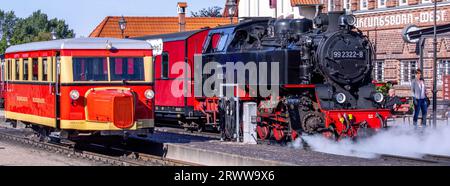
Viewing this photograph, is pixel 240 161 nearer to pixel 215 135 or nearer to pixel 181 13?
pixel 215 135

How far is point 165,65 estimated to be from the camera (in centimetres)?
2548

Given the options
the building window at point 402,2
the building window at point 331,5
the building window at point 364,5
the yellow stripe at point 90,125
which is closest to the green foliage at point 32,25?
the building window at point 331,5

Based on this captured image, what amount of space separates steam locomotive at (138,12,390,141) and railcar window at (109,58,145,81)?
9.37 ft

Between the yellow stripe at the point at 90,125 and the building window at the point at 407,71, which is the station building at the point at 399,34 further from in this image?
the yellow stripe at the point at 90,125

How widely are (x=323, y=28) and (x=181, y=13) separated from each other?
3312cm

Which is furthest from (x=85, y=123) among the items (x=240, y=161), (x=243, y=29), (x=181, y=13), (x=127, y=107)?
(x=181, y=13)

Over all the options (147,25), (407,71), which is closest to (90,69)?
(407,71)

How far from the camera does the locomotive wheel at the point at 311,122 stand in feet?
62.0

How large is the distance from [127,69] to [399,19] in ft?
65.9

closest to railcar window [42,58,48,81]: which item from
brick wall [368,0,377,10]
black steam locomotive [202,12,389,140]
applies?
black steam locomotive [202,12,389,140]

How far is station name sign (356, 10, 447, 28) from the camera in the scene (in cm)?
3397

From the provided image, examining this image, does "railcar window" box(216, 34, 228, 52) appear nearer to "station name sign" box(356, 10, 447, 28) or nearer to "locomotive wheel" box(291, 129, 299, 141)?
"locomotive wheel" box(291, 129, 299, 141)

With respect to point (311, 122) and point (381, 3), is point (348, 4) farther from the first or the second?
point (311, 122)

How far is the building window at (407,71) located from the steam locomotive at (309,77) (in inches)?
600
